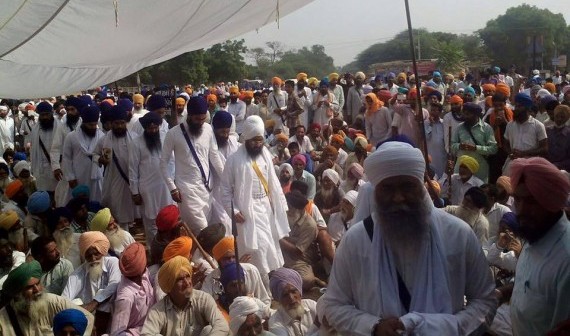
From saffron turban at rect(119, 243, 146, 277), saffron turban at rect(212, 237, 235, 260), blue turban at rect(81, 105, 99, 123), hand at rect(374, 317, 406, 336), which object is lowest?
saffron turban at rect(212, 237, 235, 260)

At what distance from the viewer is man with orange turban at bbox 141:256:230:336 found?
435 cm

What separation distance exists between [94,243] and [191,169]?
1535mm

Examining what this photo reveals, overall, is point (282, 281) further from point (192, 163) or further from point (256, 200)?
point (192, 163)

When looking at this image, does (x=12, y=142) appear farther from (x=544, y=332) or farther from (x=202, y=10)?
(x=544, y=332)

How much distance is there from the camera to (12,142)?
1352cm

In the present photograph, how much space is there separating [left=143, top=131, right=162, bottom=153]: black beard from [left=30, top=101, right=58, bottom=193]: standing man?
232cm

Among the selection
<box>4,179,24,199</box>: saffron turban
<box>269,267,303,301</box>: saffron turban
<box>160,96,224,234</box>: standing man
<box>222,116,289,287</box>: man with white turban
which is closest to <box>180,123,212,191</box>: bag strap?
<box>160,96,224,234</box>: standing man

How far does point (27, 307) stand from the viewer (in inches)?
176

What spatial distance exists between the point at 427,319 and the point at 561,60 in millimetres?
33151

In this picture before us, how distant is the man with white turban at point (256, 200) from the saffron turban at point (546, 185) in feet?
11.2

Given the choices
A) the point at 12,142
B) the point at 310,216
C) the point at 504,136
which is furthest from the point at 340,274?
the point at 12,142

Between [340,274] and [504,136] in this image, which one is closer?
[340,274]

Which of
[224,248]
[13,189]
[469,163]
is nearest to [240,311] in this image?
[224,248]

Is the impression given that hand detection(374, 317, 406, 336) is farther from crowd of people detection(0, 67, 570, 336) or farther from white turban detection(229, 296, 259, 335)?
white turban detection(229, 296, 259, 335)
